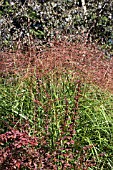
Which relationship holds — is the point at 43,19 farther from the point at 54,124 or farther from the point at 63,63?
the point at 54,124

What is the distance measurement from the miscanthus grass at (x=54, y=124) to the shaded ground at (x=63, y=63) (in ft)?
0.32

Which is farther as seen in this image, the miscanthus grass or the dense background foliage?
the dense background foliage

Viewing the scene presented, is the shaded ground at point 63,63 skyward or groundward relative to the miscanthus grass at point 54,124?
skyward

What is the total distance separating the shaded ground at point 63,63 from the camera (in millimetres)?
4652

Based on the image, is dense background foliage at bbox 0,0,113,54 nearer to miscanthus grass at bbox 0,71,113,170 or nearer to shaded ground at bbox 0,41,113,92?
shaded ground at bbox 0,41,113,92

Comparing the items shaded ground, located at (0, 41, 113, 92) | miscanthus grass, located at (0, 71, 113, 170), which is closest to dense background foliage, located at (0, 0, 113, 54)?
shaded ground, located at (0, 41, 113, 92)

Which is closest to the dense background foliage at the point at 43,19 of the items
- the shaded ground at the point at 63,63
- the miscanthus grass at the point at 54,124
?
the shaded ground at the point at 63,63

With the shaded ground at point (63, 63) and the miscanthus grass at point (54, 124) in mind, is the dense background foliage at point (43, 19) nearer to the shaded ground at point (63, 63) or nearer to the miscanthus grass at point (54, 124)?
the shaded ground at point (63, 63)

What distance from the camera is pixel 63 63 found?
4707 mm

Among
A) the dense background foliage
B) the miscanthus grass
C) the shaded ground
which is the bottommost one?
the miscanthus grass

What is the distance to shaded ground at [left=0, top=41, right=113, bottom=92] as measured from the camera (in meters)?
4.65

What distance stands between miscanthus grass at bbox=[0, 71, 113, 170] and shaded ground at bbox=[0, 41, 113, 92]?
0.10 meters

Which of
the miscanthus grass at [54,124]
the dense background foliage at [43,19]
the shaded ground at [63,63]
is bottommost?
the miscanthus grass at [54,124]

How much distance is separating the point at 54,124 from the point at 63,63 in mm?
992
